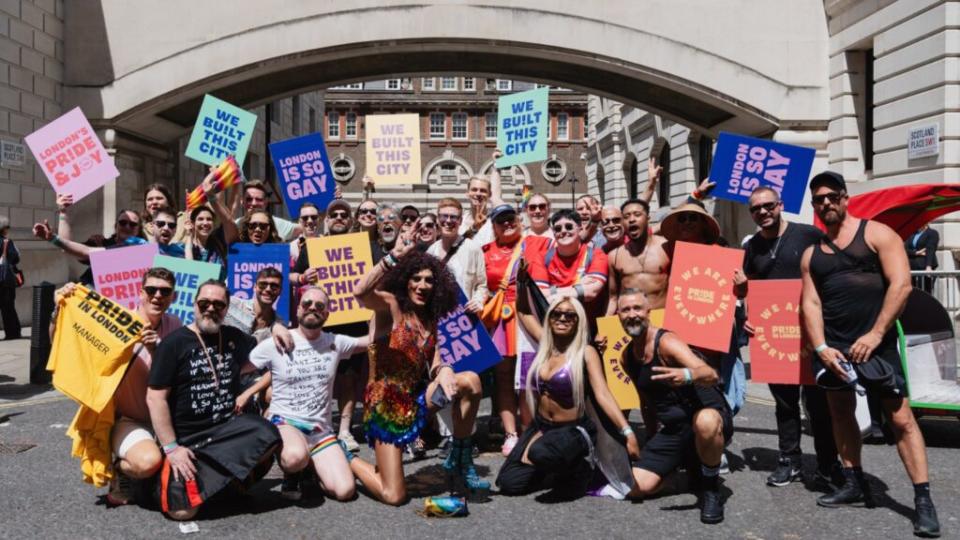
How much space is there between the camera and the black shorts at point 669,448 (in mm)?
4750

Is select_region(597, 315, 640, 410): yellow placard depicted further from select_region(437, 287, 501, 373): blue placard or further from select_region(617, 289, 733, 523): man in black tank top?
select_region(437, 287, 501, 373): blue placard

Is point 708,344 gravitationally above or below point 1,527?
above

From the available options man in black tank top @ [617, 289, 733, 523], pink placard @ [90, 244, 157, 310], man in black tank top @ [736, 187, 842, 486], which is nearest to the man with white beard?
pink placard @ [90, 244, 157, 310]

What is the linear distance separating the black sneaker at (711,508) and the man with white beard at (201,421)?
252 cm

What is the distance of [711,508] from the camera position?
437 centimetres

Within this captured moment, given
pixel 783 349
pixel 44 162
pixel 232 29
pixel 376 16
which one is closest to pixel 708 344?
pixel 783 349

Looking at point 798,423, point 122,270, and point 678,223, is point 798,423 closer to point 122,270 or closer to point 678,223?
point 678,223

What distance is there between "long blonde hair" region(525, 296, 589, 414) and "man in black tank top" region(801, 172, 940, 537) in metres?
1.35

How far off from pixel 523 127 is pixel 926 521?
673 cm

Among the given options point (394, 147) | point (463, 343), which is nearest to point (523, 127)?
point (394, 147)

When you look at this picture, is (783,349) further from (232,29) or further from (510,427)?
(232,29)

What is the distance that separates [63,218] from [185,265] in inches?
58.0

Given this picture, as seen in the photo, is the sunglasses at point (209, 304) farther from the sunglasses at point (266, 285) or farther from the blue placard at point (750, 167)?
the blue placard at point (750, 167)

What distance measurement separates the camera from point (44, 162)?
7.19 meters
